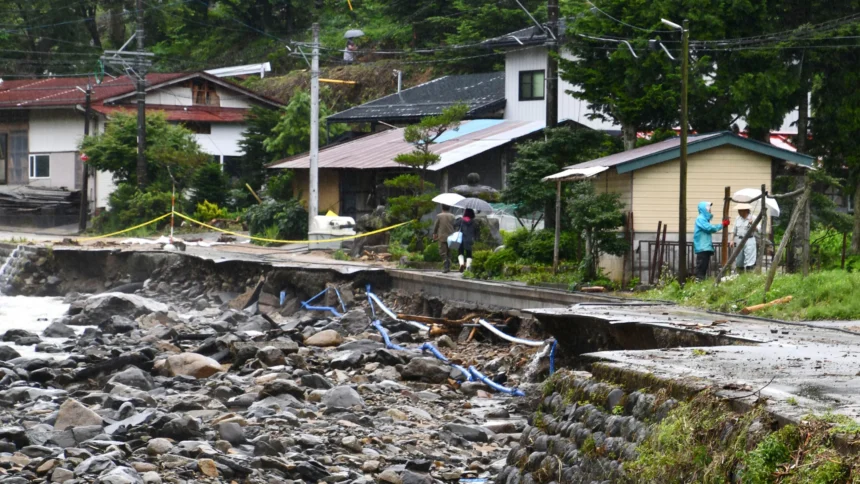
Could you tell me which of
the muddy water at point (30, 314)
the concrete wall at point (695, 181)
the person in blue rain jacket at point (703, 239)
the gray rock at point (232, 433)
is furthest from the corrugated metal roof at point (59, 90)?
the gray rock at point (232, 433)

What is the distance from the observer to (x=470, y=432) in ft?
46.2

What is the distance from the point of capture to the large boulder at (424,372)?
1827cm

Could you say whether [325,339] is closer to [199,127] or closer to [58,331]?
[58,331]

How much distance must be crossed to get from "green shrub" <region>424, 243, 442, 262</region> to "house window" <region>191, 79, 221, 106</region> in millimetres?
26561

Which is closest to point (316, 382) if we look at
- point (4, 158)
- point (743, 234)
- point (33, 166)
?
point (743, 234)

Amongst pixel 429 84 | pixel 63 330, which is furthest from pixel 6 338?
pixel 429 84

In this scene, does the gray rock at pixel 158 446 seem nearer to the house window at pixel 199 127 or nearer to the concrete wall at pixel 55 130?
the house window at pixel 199 127

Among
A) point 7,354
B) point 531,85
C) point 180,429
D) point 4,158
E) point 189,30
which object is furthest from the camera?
point 189,30

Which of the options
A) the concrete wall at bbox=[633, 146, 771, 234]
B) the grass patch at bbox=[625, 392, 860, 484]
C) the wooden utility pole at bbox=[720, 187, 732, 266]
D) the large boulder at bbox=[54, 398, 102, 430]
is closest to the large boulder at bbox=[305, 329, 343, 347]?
the concrete wall at bbox=[633, 146, 771, 234]

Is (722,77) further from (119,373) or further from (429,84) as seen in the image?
(429,84)

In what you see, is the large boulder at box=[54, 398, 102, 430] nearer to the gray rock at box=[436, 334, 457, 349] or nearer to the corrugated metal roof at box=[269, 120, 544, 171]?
the gray rock at box=[436, 334, 457, 349]

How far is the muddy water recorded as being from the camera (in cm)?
2445

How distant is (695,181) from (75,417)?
42.9 feet

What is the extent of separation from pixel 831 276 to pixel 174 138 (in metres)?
34.2
